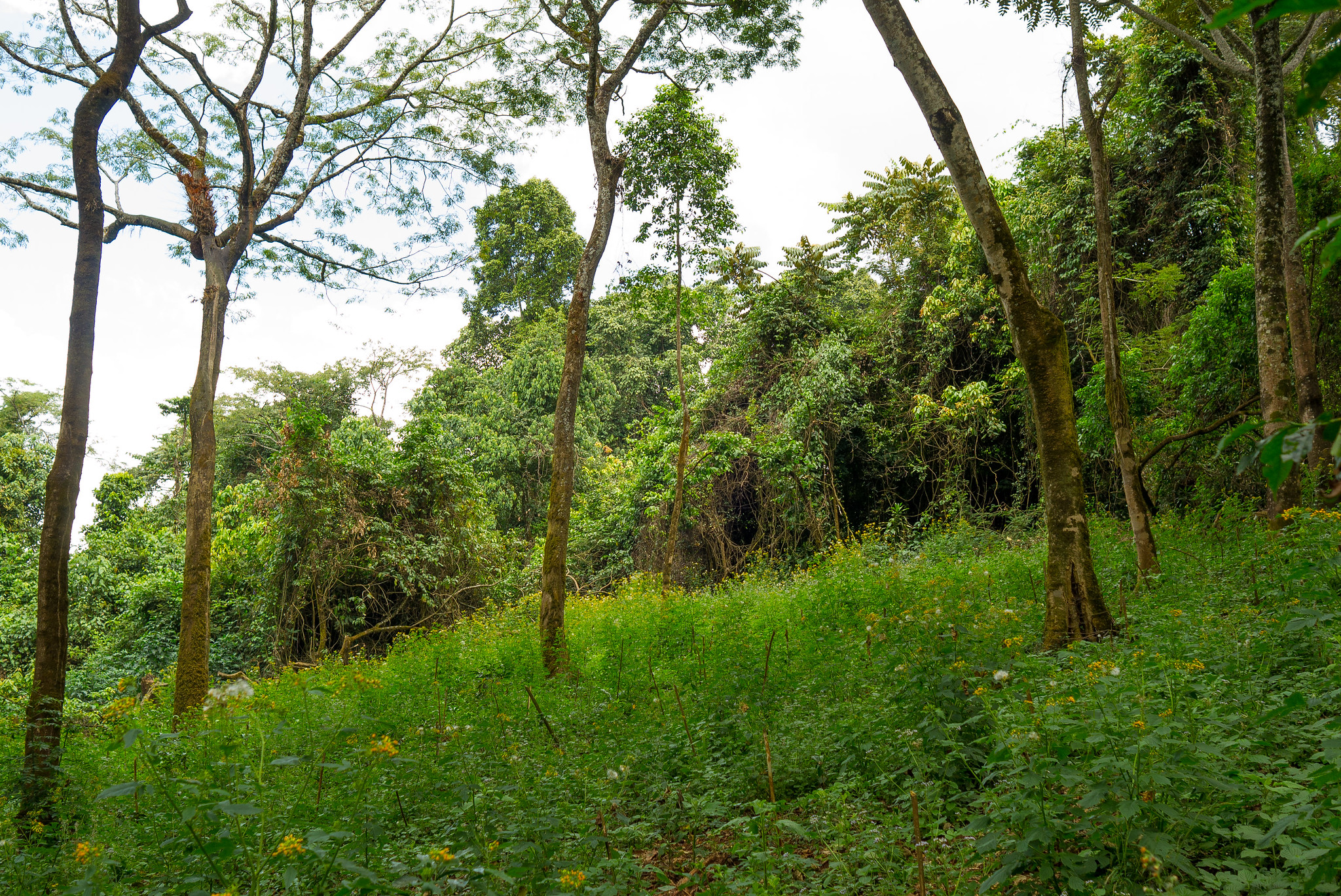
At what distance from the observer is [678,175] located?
39.1ft

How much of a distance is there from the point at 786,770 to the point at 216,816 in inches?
93.4

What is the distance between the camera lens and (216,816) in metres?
2.34

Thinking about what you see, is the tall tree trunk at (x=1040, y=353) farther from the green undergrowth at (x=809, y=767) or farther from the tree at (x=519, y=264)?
the tree at (x=519, y=264)

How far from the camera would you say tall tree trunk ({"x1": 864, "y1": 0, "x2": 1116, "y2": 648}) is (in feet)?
14.8

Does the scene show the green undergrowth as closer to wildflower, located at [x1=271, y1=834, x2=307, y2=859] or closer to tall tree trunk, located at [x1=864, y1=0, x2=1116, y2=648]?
wildflower, located at [x1=271, y1=834, x2=307, y2=859]

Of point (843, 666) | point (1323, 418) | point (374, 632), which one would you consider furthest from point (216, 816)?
point (374, 632)

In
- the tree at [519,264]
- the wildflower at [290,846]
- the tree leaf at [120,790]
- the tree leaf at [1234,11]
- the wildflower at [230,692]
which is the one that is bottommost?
the wildflower at [290,846]

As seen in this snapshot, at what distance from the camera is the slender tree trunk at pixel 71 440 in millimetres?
4430

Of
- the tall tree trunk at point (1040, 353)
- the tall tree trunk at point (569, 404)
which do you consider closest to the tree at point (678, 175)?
the tall tree trunk at point (569, 404)

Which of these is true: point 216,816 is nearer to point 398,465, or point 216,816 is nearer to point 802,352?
point 398,465

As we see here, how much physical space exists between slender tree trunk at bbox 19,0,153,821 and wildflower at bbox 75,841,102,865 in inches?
64.5

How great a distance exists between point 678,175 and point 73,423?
30.0 feet

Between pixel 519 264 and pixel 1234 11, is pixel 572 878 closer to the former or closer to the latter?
pixel 1234 11

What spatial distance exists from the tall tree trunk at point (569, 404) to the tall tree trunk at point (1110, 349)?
4502mm
